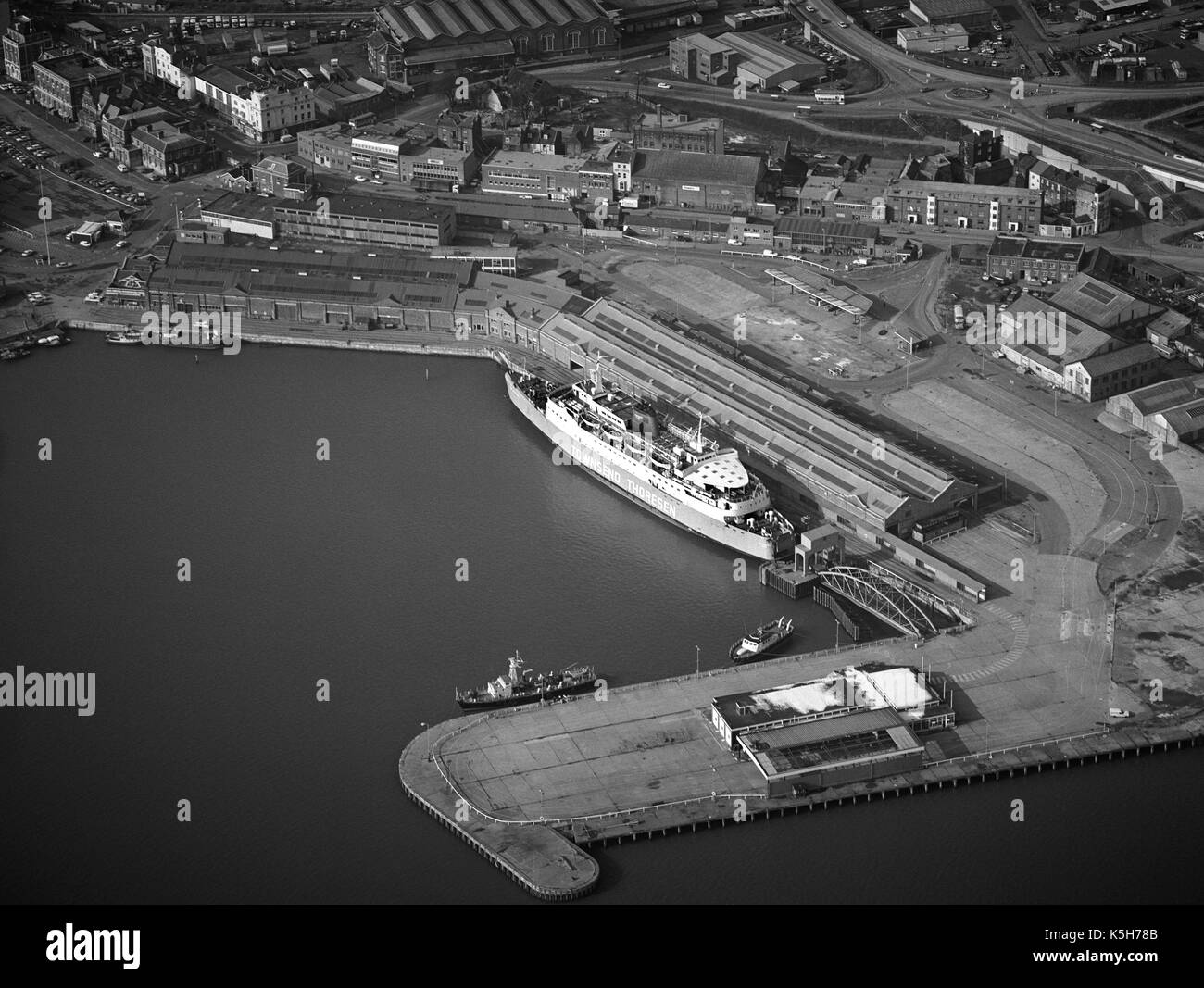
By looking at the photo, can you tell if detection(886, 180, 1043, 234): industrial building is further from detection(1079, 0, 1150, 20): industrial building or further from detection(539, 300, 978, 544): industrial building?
detection(1079, 0, 1150, 20): industrial building

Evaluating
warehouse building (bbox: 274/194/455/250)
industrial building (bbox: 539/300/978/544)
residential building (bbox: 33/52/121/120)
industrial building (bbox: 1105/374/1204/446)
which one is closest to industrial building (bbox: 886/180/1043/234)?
industrial building (bbox: 539/300/978/544)

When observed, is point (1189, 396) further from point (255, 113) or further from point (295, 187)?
point (255, 113)

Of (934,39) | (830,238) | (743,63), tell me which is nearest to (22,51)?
(743,63)

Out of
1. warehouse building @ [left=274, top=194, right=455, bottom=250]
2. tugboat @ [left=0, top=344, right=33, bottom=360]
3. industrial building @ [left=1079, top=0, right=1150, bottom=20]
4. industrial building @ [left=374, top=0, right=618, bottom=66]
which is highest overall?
industrial building @ [left=1079, top=0, right=1150, bottom=20]

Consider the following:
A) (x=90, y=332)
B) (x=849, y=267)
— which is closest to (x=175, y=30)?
(x=90, y=332)

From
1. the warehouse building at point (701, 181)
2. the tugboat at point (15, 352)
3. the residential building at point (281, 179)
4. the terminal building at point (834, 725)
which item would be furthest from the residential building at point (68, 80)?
the terminal building at point (834, 725)

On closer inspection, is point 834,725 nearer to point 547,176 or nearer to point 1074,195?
point 1074,195
